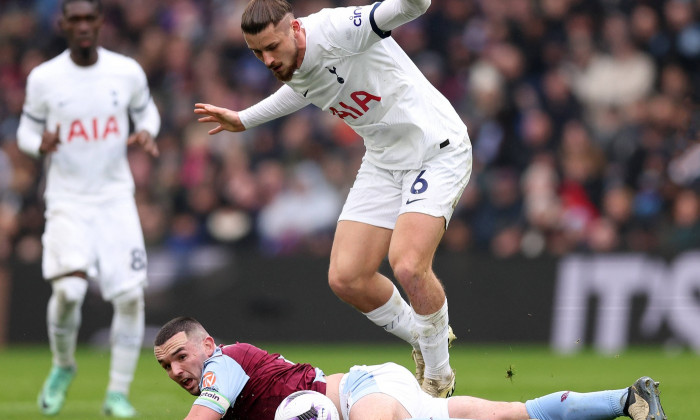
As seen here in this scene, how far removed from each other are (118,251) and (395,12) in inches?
146

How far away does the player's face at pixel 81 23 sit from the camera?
30.0 feet

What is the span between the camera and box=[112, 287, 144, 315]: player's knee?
9312 mm

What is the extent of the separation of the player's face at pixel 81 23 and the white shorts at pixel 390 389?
4.20 m

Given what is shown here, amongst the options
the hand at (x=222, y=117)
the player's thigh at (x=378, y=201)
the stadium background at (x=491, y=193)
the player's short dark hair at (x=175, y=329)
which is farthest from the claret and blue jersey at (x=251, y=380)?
the stadium background at (x=491, y=193)

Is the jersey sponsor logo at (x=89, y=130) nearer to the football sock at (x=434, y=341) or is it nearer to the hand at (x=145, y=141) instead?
the hand at (x=145, y=141)

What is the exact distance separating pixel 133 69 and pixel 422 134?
3.37m

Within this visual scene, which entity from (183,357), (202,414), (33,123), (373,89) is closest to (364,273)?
(373,89)

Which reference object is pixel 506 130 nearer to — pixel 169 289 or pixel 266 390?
pixel 169 289

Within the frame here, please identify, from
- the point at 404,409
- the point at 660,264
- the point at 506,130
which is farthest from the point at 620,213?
the point at 404,409

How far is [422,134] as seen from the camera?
7320 millimetres

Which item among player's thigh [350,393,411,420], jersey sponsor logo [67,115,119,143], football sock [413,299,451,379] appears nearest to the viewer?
player's thigh [350,393,411,420]

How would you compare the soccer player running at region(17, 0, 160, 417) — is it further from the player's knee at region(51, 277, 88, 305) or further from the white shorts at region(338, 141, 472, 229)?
the white shorts at region(338, 141, 472, 229)

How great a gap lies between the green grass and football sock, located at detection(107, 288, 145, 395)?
12.8 inches

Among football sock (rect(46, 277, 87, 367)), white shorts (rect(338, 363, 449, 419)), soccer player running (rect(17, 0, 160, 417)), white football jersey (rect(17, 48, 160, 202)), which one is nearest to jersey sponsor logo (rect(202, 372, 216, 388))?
white shorts (rect(338, 363, 449, 419))
